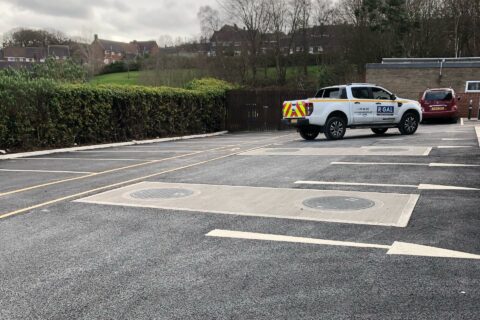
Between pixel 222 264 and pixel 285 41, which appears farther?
pixel 285 41

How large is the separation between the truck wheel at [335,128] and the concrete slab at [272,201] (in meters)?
8.73

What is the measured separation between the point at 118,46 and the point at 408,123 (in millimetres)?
141080

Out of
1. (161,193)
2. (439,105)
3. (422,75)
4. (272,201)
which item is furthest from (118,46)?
(272,201)

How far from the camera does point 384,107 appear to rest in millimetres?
16422

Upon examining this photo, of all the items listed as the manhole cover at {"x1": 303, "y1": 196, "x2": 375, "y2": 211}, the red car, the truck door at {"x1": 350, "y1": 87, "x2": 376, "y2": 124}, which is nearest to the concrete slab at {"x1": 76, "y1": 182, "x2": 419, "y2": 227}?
the manhole cover at {"x1": 303, "y1": 196, "x2": 375, "y2": 211}

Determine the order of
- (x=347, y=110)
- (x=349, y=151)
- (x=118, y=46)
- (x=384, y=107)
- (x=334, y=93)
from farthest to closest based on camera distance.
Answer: (x=118, y=46), (x=384, y=107), (x=334, y=93), (x=347, y=110), (x=349, y=151)

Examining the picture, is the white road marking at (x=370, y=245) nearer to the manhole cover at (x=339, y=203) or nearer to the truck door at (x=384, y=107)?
the manhole cover at (x=339, y=203)

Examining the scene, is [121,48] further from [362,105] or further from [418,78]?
[362,105]

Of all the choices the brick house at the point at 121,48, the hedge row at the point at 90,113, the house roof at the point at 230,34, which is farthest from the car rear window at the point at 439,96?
the brick house at the point at 121,48

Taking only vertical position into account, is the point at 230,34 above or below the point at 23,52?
below

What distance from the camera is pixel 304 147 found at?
14.1m

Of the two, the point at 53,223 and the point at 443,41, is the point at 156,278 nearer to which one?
the point at 53,223

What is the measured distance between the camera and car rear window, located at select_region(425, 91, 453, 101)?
76.1 ft

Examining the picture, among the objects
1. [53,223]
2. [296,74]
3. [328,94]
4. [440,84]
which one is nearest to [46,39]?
[296,74]
